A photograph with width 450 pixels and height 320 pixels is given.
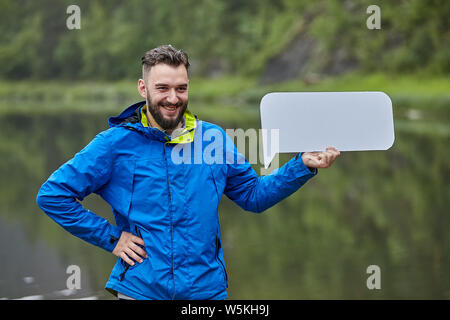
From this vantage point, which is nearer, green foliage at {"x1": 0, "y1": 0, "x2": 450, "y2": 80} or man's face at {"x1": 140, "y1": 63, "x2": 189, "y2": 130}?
man's face at {"x1": 140, "y1": 63, "x2": 189, "y2": 130}

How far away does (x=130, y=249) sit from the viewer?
8.91 feet

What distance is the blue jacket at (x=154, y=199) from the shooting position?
269 centimetres

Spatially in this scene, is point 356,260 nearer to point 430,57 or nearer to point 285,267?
point 285,267

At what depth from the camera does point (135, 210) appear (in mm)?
2711

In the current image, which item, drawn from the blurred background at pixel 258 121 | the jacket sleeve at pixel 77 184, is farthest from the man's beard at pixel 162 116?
the blurred background at pixel 258 121

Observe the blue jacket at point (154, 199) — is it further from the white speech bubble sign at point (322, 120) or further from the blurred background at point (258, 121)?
the blurred background at point (258, 121)

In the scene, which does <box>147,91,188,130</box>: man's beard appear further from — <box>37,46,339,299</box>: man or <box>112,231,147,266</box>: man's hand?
<box>112,231,147,266</box>: man's hand

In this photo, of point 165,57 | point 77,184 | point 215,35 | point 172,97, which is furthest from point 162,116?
point 215,35

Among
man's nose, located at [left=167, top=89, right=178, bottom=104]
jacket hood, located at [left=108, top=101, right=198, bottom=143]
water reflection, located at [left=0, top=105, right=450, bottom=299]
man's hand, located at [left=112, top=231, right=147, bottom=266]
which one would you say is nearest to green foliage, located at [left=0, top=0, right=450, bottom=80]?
water reflection, located at [left=0, top=105, right=450, bottom=299]

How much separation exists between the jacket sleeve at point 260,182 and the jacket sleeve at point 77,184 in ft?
1.74

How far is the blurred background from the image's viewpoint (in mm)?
7594

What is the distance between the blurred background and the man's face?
4140 millimetres
